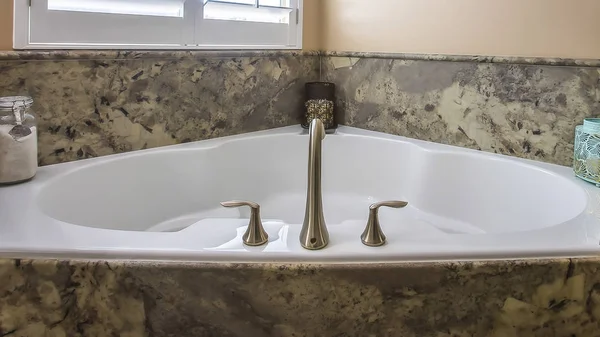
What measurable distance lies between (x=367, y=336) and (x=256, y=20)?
1.45 m

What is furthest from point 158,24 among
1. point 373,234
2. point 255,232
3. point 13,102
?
point 373,234

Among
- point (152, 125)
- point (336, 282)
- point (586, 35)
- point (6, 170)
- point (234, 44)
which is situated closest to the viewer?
point (336, 282)

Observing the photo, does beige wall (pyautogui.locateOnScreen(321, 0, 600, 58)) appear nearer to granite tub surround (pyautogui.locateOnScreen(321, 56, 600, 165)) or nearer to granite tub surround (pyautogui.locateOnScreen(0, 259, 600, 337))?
granite tub surround (pyautogui.locateOnScreen(321, 56, 600, 165))

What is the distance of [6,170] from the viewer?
1.20m

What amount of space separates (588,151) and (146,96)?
4.49 ft

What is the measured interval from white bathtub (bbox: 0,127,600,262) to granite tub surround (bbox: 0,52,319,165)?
0.22ft

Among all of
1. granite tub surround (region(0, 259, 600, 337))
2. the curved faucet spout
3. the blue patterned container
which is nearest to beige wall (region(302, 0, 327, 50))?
the blue patterned container

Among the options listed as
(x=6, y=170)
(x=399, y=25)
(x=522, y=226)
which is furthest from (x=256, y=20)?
(x=522, y=226)

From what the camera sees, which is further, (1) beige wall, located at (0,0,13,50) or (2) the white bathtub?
(1) beige wall, located at (0,0,13,50)

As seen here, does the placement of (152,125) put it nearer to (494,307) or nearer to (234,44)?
(234,44)

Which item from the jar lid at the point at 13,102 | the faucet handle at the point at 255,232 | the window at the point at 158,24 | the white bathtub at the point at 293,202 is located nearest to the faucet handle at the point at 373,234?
the white bathtub at the point at 293,202

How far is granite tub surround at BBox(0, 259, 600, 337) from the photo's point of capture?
0.82 metres

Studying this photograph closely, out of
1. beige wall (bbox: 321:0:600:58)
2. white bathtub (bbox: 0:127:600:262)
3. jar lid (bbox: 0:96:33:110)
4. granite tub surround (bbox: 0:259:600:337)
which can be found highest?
beige wall (bbox: 321:0:600:58)

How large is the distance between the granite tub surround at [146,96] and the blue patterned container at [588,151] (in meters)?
1.11
